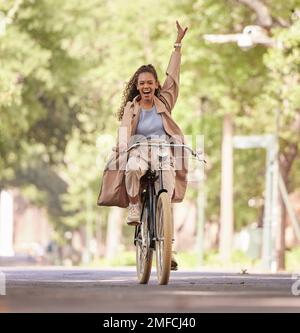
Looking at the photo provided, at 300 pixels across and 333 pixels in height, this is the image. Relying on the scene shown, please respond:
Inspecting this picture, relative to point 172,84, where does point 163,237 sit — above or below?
below

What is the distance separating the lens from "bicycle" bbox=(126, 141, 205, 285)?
14.0m

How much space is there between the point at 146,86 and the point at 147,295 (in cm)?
331

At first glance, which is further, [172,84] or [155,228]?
[172,84]

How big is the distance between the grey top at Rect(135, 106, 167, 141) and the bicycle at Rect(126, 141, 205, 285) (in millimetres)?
197

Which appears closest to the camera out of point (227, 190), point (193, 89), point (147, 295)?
point (147, 295)

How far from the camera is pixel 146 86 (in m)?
15.1

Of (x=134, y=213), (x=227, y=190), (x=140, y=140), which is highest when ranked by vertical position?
(x=227, y=190)

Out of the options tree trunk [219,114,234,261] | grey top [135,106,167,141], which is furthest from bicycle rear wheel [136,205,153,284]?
tree trunk [219,114,234,261]

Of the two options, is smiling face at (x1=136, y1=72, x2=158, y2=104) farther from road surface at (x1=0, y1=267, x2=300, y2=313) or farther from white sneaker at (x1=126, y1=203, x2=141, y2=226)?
road surface at (x1=0, y1=267, x2=300, y2=313)

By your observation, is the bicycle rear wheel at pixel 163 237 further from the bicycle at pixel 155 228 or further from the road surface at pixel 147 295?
the road surface at pixel 147 295

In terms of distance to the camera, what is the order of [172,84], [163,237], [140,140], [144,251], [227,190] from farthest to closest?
1. [227,190]
2. [172,84]
3. [144,251]
4. [140,140]
5. [163,237]

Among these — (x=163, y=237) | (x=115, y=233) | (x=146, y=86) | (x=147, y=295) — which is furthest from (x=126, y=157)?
(x=115, y=233)

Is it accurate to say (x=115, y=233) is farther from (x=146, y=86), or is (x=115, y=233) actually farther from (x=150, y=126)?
(x=150, y=126)
